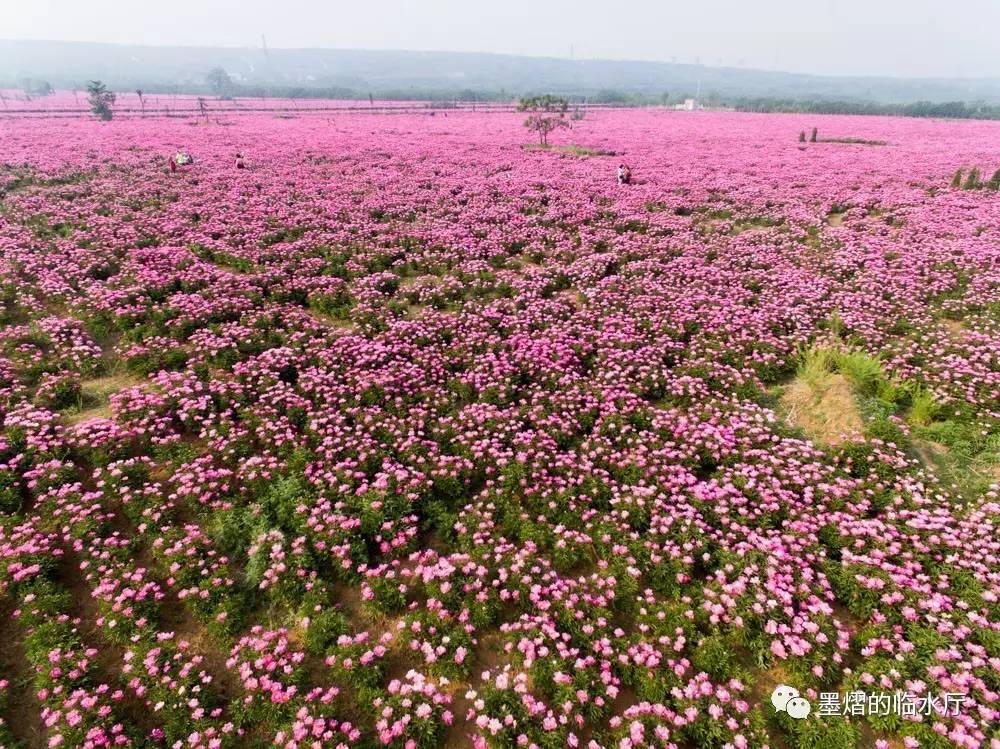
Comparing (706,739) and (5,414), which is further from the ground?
(5,414)

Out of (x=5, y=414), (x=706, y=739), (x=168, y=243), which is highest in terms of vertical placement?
(x=168, y=243)

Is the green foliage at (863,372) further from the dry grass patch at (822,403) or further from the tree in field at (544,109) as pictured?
the tree in field at (544,109)

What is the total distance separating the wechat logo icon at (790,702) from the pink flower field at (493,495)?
0.23ft

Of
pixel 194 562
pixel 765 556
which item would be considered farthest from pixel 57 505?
pixel 765 556

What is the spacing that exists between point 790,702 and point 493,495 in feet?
14.0

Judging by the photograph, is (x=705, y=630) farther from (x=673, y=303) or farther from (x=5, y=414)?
(x=5, y=414)

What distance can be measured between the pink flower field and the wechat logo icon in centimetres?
7

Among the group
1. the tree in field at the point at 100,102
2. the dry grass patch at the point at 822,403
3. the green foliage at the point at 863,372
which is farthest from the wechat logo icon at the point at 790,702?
the tree in field at the point at 100,102

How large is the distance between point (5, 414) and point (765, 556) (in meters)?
12.8

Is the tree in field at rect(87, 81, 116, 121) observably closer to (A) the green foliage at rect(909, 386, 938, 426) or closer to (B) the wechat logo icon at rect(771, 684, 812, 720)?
(A) the green foliage at rect(909, 386, 938, 426)

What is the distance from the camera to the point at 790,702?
5129mm

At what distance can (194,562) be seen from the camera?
6.48m

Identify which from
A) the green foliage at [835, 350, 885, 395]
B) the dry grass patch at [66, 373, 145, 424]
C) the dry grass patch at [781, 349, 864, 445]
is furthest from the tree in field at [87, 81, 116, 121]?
the green foliage at [835, 350, 885, 395]

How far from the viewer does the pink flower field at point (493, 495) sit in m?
5.14
